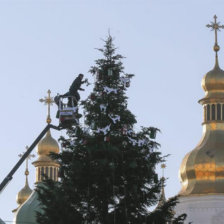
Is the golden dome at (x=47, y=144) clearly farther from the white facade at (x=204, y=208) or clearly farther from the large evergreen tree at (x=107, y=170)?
the large evergreen tree at (x=107, y=170)

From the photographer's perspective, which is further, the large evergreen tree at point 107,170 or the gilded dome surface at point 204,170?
the gilded dome surface at point 204,170

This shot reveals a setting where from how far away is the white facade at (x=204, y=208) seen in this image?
2889 inches

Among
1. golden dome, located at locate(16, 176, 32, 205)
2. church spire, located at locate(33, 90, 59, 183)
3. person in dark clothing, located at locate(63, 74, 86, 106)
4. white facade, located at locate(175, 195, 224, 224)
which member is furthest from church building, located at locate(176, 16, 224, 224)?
person in dark clothing, located at locate(63, 74, 86, 106)

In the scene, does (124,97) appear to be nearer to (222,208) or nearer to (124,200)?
(124,200)

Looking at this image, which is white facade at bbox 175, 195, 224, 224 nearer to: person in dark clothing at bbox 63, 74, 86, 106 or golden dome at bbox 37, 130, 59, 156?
golden dome at bbox 37, 130, 59, 156

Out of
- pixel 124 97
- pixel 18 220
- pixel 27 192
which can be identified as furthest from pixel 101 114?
pixel 27 192

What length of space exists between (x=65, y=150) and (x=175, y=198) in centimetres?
289

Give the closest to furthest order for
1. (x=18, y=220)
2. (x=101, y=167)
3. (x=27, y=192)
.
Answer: (x=101, y=167) → (x=18, y=220) → (x=27, y=192)

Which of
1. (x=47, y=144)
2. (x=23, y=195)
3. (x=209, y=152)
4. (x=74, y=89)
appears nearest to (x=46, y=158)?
(x=47, y=144)

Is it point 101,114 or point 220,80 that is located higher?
point 220,80

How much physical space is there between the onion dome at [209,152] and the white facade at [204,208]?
0.31m

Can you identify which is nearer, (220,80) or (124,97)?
(124,97)

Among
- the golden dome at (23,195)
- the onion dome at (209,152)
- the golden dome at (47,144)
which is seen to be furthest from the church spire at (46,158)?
the onion dome at (209,152)

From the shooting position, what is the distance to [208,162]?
7450cm
